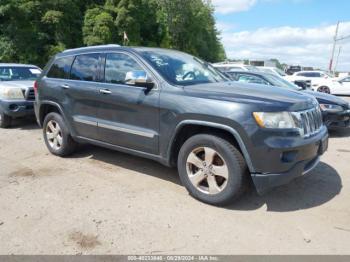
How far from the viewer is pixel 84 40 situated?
90.8 ft

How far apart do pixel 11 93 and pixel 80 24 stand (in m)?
22.9

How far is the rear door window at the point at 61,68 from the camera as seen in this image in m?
5.45

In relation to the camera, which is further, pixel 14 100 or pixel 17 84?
pixel 17 84

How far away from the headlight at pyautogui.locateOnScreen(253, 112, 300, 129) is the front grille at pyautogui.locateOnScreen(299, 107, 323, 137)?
236 millimetres

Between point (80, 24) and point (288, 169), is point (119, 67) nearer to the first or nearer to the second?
point (288, 169)

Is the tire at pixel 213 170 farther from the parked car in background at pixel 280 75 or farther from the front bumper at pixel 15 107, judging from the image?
the parked car in background at pixel 280 75

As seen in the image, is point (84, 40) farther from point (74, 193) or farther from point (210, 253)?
point (210, 253)

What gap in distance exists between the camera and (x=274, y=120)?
3.49 m

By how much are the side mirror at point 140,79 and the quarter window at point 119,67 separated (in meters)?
0.19

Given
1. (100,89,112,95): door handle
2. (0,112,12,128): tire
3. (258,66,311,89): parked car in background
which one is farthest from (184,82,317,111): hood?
(0,112,12,128): tire

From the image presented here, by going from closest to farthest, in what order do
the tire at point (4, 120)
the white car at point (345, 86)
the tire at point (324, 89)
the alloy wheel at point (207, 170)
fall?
the alloy wheel at point (207, 170)
the tire at point (4, 120)
the white car at point (345, 86)
the tire at point (324, 89)

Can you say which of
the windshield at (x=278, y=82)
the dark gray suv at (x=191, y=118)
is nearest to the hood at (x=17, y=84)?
the dark gray suv at (x=191, y=118)

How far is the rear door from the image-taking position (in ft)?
13.9

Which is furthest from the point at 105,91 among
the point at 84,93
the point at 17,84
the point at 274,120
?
the point at 17,84
